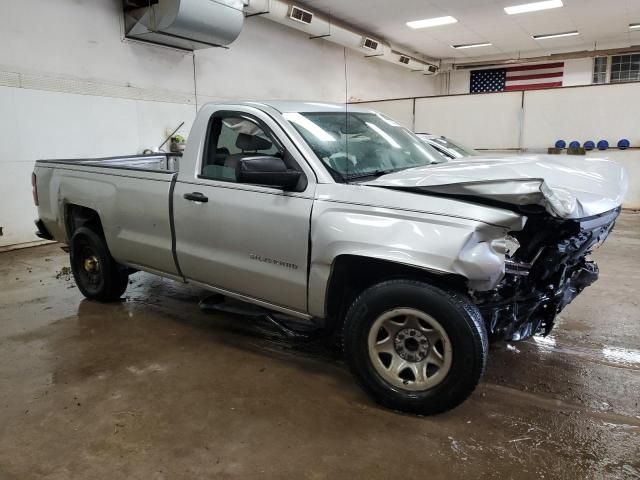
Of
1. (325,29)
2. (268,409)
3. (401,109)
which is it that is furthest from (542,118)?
(268,409)

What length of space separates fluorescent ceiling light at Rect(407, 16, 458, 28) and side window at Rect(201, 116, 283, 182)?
10.8 meters

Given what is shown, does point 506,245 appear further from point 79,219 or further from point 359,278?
point 79,219

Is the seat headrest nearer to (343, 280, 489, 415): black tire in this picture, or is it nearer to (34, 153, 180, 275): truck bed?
(34, 153, 180, 275): truck bed

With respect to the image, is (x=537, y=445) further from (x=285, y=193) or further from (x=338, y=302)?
(x=285, y=193)

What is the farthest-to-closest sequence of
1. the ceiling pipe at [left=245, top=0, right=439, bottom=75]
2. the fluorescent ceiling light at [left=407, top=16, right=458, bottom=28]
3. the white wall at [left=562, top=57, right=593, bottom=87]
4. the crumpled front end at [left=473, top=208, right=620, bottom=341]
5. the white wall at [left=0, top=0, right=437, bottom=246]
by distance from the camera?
the white wall at [left=562, top=57, right=593, bottom=87] → the fluorescent ceiling light at [left=407, top=16, right=458, bottom=28] → the ceiling pipe at [left=245, top=0, right=439, bottom=75] → the white wall at [left=0, top=0, right=437, bottom=246] → the crumpled front end at [left=473, top=208, right=620, bottom=341]

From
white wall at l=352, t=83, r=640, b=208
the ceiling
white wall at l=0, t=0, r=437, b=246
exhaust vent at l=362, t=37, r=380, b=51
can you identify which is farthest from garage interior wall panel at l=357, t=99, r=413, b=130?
white wall at l=0, t=0, r=437, b=246

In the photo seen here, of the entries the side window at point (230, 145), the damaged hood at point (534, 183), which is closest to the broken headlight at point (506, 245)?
the damaged hood at point (534, 183)

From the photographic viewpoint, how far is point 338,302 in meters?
2.88

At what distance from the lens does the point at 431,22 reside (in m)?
12.8

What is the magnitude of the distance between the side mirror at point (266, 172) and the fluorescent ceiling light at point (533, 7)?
11.0 metres

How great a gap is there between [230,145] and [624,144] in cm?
948

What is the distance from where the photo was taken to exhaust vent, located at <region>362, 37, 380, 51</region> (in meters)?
13.2

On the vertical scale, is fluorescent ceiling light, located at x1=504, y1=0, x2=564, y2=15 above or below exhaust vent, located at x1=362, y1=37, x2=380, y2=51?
above

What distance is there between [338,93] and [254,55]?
12.4 ft
